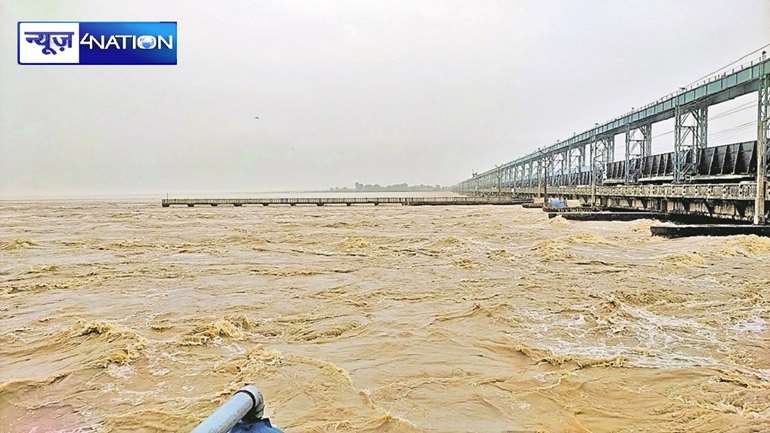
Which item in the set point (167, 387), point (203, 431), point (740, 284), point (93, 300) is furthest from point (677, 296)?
point (93, 300)

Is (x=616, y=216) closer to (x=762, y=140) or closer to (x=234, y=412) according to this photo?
(x=762, y=140)

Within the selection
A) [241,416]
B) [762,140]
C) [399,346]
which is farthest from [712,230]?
[241,416]

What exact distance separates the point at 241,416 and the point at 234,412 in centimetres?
4

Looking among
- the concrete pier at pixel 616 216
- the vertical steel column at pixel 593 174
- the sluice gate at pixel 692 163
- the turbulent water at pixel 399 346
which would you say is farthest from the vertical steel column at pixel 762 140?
the vertical steel column at pixel 593 174

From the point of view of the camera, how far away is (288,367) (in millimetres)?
5508

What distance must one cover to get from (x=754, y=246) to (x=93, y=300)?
1808 cm

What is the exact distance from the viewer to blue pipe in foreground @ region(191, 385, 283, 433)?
4.95ft

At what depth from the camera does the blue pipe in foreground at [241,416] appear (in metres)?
1.51

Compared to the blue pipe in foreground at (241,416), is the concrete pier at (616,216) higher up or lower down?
lower down

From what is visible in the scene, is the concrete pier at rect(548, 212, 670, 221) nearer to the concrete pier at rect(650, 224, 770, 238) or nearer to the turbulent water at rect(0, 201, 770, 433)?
the concrete pier at rect(650, 224, 770, 238)

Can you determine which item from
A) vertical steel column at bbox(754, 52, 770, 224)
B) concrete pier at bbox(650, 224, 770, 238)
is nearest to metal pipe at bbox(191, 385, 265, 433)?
concrete pier at bbox(650, 224, 770, 238)

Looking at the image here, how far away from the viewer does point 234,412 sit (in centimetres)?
160

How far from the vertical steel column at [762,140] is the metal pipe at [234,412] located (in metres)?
22.2

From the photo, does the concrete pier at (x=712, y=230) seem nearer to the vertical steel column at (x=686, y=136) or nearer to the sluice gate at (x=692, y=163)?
the sluice gate at (x=692, y=163)
